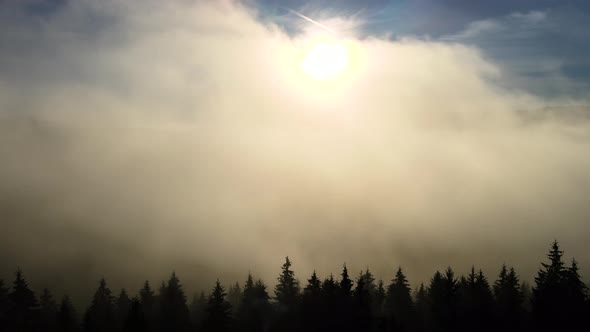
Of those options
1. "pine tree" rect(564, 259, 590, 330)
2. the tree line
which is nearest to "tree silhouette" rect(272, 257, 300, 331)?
the tree line

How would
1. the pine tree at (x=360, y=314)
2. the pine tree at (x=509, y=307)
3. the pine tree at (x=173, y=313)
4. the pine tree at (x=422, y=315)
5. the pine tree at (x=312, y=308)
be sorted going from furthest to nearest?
1. the pine tree at (x=422, y=315)
2. the pine tree at (x=173, y=313)
3. the pine tree at (x=509, y=307)
4. the pine tree at (x=312, y=308)
5. the pine tree at (x=360, y=314)

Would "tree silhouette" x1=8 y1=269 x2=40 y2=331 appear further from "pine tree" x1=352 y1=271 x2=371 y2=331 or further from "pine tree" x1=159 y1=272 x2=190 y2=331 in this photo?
"pine tree" x1=352 y1=271 x2=371 y2=331

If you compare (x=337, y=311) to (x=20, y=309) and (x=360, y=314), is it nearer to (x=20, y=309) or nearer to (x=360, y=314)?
(x=360, y=314)

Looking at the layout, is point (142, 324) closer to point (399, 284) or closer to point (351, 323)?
point (351, 323)

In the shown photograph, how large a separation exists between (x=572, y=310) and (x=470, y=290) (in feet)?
47.8

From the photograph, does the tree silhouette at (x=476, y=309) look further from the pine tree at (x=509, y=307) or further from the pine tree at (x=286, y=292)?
the pine tree at (x=286, y=292)

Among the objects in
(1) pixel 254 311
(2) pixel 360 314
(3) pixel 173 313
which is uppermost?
(1) pixel 254 311

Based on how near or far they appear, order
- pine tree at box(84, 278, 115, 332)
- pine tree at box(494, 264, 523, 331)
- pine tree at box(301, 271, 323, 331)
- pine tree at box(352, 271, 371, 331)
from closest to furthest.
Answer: pine tree at box(84, 278, 115, 332) < pine tree at box(352, 271, 371, 331) < pine tree at box(301, 271, 323, 331) < pine tree at box(494, 264, 523, 331)

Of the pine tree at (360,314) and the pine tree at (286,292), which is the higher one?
the pine tree at (286,292)

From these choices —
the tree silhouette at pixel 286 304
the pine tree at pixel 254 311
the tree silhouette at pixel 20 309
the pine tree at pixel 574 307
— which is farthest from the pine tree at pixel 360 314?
the tree silhouette at pixel 20 309

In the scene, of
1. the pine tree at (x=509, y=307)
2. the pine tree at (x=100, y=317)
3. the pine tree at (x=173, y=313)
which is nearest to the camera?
the pine tree at (x=100, y=317)

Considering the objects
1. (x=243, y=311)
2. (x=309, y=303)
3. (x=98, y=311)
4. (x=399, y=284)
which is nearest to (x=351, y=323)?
(x=309, y=303)

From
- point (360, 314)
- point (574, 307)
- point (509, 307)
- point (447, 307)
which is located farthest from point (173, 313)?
point (574, 307)

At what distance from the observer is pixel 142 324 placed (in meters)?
59.7
